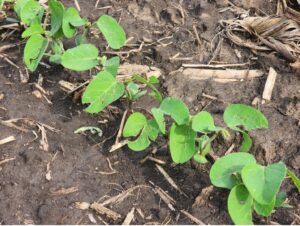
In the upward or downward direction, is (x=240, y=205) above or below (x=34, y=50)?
below

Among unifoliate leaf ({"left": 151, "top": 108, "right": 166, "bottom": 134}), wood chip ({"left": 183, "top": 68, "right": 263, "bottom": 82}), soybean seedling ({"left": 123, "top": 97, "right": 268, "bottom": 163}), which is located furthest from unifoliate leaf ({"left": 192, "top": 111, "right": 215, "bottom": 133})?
wood chip ({"left": 183, "top": 68, "right": 263, "bottom": 82})

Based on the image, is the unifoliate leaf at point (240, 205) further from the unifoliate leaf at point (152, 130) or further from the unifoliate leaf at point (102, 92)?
the unifoliate leaf at point (102, 92)

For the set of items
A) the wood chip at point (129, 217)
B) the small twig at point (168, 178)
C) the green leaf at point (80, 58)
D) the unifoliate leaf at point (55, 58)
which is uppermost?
the green leaf at point (80, 58)

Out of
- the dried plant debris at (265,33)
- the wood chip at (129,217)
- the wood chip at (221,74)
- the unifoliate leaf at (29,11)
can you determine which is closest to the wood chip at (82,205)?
the wood chip at (129,217)

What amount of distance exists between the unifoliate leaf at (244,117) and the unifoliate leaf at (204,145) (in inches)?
3.4

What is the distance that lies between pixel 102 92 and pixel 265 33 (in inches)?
33.4

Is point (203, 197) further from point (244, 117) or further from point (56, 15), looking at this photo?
point (56, 15)

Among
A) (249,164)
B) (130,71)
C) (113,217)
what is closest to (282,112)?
(249,164)

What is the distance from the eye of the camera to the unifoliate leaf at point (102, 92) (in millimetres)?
1776

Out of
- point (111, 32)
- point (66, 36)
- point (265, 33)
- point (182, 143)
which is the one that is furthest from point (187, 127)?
point (265, 33)

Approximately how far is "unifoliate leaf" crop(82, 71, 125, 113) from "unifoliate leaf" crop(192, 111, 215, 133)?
292 millimetres

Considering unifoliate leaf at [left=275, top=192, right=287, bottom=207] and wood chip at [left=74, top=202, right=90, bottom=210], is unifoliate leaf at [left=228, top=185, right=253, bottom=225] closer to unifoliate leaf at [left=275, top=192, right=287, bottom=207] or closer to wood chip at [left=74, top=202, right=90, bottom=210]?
unifoliate leaf at [left=275, top=192, right=287, bottom=207]

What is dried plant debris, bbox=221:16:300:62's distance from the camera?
7.18ft

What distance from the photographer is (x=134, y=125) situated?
5.74 ft
